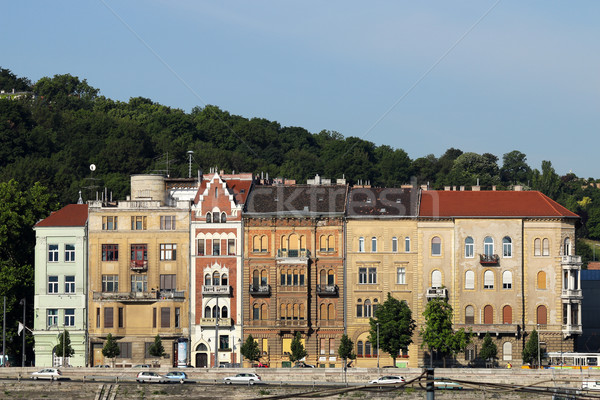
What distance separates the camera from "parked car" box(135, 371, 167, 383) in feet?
299

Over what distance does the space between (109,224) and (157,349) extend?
454 inches

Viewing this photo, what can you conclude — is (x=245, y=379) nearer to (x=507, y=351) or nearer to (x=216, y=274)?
(x=216, y=274)

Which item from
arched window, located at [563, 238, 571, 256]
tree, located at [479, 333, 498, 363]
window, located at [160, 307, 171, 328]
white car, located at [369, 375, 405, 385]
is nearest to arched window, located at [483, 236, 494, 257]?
arched window, located at [563, 238, 571, 256]

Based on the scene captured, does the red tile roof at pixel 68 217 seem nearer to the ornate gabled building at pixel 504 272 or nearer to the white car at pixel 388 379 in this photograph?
the ornate gabled building at pixel 504 272

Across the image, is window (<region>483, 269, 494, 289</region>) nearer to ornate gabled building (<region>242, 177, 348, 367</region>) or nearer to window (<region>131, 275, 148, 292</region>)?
ornate gabled building (<region>242, 177, 348, 367</region>)

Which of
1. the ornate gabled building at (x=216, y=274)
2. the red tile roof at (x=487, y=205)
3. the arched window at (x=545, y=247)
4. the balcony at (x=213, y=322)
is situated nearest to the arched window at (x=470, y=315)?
the arched window at (x=545, y=247)

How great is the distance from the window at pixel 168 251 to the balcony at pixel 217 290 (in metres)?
3.89

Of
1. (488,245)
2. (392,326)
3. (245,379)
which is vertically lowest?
(245,379)

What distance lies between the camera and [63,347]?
338 feet

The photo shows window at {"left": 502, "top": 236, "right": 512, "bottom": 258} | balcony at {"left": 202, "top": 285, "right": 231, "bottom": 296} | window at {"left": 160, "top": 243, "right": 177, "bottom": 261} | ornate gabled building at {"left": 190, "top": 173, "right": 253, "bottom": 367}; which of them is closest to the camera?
window at {"left": 502, "top": 236, "right": 512, "bottom": 258}

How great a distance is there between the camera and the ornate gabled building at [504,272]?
102750 millimetres

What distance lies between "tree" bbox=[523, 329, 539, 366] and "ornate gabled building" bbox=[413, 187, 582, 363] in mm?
1965

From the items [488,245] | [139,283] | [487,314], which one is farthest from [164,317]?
[488,245]

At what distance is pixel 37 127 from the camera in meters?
179
